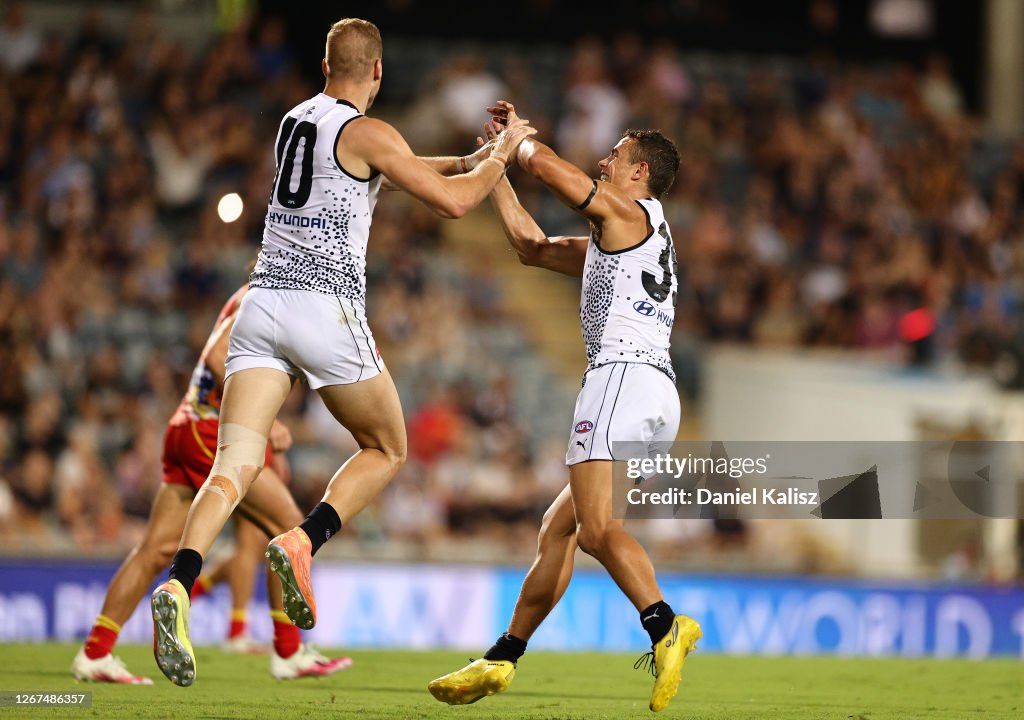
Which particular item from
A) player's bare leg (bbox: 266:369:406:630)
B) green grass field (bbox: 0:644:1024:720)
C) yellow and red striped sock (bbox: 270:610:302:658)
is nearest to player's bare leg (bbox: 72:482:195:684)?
green grass field (bbox: 0:644:1024:720)

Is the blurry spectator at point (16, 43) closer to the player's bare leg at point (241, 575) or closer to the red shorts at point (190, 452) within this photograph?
the player's bare leg at point (241, 575)

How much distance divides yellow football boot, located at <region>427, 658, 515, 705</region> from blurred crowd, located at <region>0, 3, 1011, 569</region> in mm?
6159

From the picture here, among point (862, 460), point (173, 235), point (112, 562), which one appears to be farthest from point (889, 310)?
point (112, 562)

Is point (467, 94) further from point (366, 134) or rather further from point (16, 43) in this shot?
point (366, 134)

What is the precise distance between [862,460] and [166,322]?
6785mm

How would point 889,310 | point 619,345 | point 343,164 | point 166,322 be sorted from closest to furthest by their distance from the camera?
point 343,164 → point 619,345 → point 166,322 → point 889,310

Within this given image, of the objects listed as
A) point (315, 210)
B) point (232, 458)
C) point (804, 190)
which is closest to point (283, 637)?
point (232, 458)

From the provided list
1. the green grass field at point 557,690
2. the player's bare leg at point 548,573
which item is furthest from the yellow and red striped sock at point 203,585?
the player's bare leg at point 548,573

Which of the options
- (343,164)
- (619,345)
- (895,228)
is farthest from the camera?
(895,228)

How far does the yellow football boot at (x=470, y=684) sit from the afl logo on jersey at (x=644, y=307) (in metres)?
1.74

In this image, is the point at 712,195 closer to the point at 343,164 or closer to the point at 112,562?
the point at 112,562

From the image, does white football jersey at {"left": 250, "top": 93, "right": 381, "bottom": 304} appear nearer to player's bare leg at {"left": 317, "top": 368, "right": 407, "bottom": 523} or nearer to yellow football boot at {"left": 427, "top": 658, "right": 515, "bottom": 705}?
player's bare leg at {"left": 317, "top": 368, "right": 407, "bottom": 523}

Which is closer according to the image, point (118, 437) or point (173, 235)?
point (118, 437)

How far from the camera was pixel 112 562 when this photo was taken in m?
12.3
